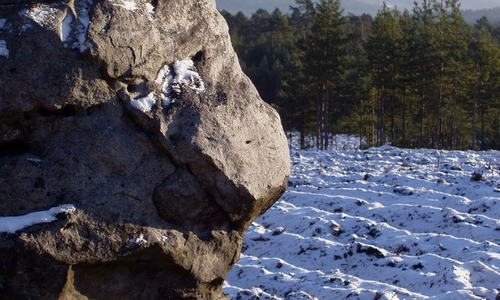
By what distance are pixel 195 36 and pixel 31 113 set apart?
1.23 metres

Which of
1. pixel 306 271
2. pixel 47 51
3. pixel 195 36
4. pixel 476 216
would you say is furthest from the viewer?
pixel 476 216

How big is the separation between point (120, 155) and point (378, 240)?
4070 millimetres

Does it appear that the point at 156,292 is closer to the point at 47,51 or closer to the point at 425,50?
the point at 47,51

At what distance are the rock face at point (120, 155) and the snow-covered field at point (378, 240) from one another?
176 centimetres

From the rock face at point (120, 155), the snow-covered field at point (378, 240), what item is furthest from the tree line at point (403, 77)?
the rock face at point (120, 155)

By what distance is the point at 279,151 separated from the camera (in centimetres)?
409

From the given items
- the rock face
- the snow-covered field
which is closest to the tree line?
the snow-covered field

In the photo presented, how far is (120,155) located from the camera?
3.55 m

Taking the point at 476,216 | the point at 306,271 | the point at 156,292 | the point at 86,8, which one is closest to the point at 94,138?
the point at 86,8

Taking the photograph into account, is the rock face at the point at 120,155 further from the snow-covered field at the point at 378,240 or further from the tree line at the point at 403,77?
the tree line at the point at 403,77

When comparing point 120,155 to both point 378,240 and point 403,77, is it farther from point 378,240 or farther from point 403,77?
point 403,77

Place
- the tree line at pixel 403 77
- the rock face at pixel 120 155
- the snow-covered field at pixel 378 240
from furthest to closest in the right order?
the tree line at pixel 403 77, the snow-covered field at pixel 378 240, the rock face at pixel 120 155

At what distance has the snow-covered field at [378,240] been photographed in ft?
17.6

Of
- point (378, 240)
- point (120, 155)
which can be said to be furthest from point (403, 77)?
point (120, 155)
